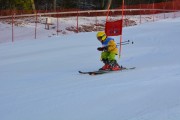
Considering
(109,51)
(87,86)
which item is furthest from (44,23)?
(87,86)

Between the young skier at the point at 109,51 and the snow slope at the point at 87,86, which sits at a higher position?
the young skier at the point at 109,51

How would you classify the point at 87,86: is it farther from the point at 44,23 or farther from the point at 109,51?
the point at 44,23

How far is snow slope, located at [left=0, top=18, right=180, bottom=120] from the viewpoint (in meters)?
7.73

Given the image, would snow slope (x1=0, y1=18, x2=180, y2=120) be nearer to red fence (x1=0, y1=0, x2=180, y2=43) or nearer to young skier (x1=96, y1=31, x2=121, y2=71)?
young skier (x1=96, y1=31, x2=121, y2=71)

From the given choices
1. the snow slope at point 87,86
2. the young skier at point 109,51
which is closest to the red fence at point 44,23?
the snow slope at point 87,86

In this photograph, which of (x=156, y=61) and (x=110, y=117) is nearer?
(x=110, y=117)

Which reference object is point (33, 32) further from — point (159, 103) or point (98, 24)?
point (159, 103)

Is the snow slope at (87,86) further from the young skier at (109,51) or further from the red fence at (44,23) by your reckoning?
the red fence at (44,23)

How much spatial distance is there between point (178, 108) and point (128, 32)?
811 inches

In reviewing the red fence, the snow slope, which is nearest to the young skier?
the snow slope

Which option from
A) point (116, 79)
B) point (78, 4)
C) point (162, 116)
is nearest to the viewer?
point (162, 116)

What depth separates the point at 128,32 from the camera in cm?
2766

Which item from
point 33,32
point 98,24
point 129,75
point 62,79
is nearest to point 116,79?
point 129,75

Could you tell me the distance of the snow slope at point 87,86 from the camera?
25.3ft
